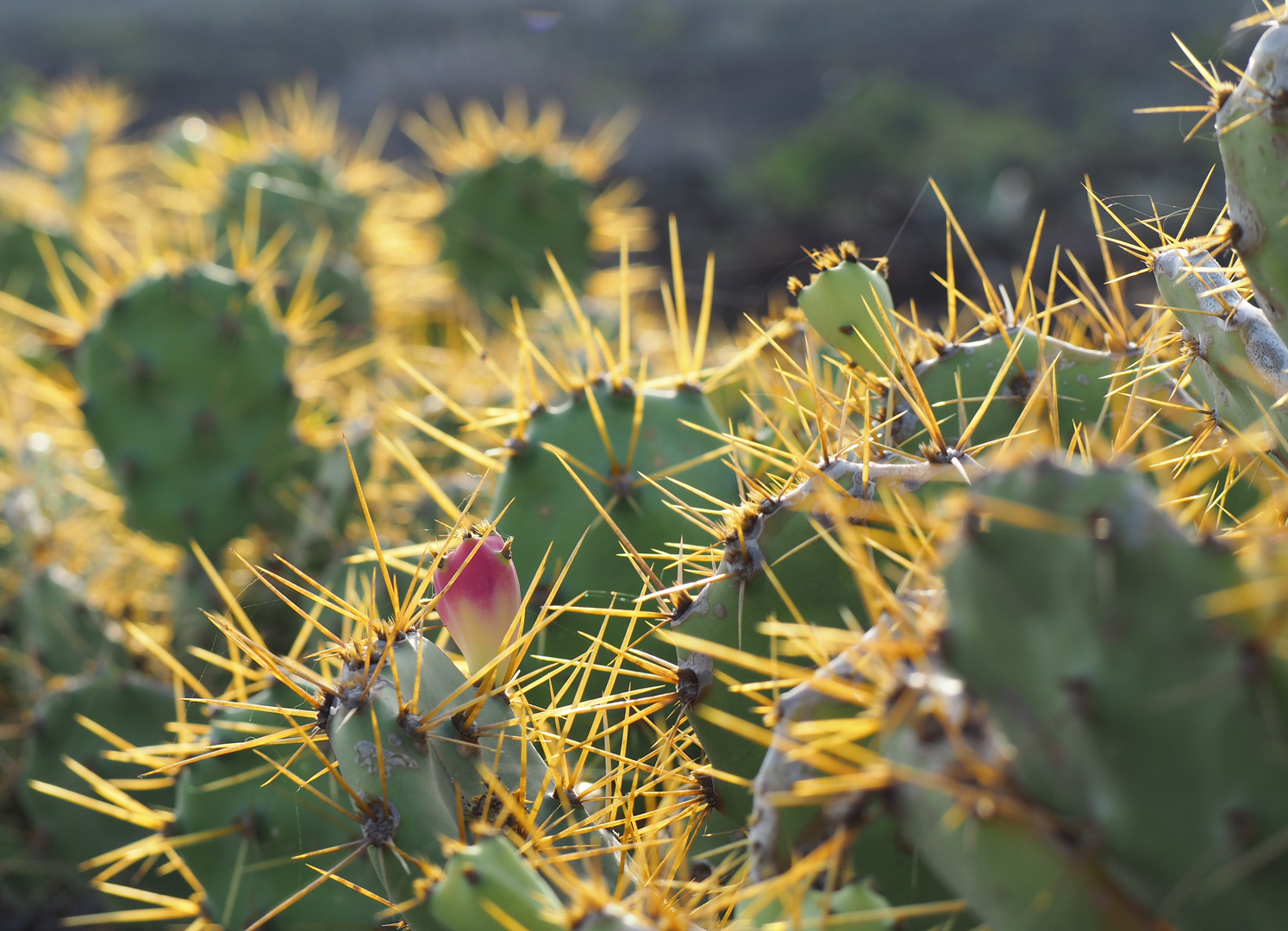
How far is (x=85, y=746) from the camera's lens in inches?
66.3

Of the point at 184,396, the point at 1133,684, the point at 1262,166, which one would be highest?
the point at 1262,166

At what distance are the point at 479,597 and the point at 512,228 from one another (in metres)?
2.71

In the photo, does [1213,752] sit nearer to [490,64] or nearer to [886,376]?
[886,376]

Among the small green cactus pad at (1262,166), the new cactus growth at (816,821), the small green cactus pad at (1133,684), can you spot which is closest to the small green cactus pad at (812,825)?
the new cactus growth at (816,821)

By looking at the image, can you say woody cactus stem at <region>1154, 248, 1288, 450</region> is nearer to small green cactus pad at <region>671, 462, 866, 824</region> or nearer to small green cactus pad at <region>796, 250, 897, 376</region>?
small green cactus pad at <region>796, 250, 897, 376</region>

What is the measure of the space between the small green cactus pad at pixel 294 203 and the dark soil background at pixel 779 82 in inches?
88.5

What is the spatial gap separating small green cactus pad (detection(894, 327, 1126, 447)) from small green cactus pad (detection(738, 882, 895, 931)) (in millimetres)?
536

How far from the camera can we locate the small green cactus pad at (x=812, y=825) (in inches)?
26.5

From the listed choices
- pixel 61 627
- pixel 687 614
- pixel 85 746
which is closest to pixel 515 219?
pixel 61 627

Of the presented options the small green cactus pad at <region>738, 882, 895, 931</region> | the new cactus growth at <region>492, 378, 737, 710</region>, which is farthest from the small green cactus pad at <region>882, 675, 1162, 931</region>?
the new cactus growth at <region>492, 378, 737, 710</region>

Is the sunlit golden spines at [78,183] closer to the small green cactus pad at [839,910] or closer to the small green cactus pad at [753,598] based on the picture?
the small green cactus pad at [753,598]

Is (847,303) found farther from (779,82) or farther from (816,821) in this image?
(779,82)

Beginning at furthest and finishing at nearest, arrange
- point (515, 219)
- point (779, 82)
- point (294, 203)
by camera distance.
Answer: point (779, 82), point (515, 219), point (294, 203)

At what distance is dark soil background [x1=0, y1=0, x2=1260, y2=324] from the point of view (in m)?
6.61
